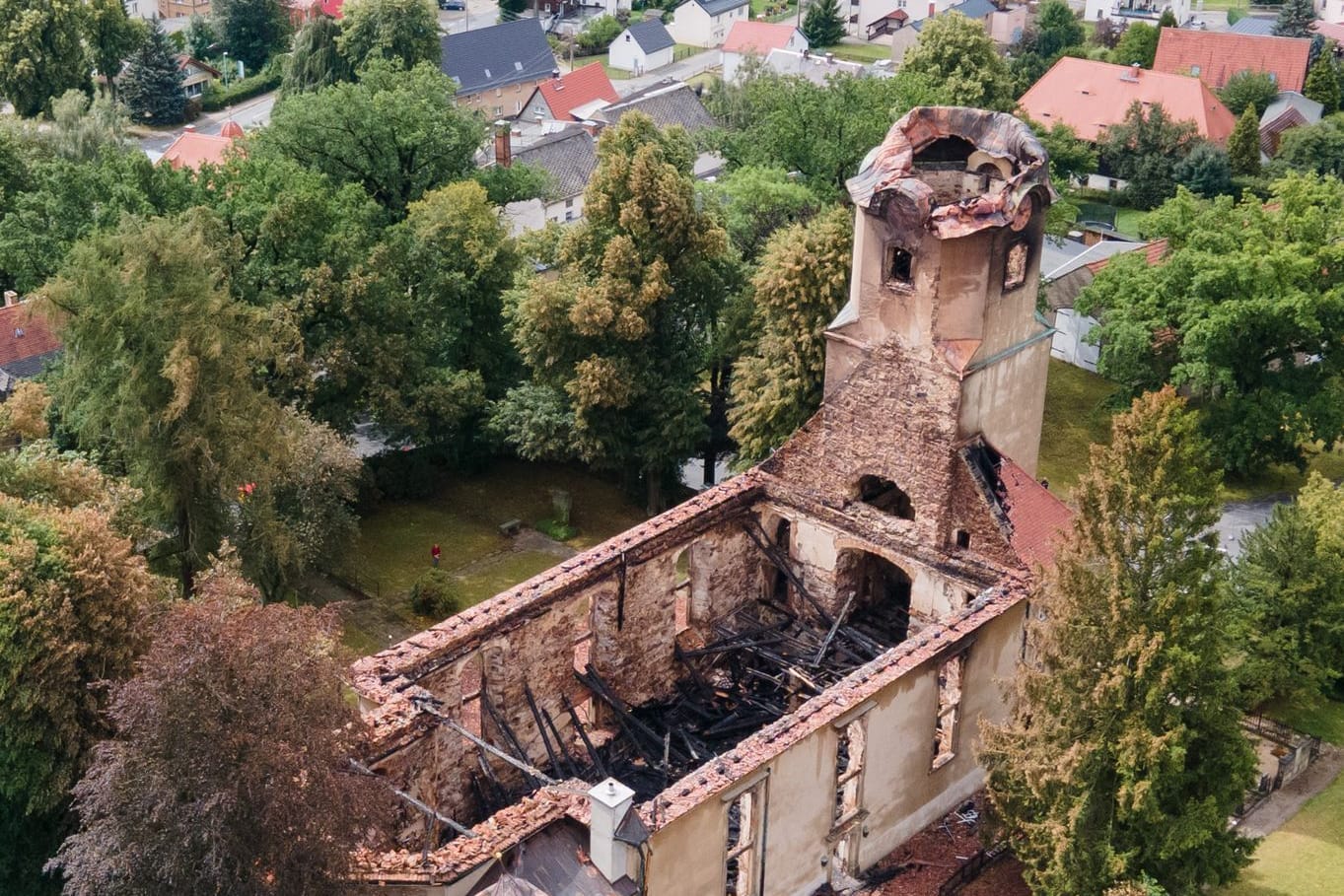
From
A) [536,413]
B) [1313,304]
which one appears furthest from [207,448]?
[1313,304]

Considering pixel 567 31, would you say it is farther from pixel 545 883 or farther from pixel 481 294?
pixel 545 883

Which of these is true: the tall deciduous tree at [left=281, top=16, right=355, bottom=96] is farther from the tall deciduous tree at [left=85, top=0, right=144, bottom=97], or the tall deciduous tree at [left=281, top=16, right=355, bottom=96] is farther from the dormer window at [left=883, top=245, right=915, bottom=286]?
the dormer window at [left=883, top=245, right=915, bottom=286]

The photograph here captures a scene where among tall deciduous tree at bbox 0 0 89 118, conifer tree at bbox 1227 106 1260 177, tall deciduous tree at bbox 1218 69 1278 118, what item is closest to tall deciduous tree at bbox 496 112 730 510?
conifer tree at bbox 1227 106 1260 177

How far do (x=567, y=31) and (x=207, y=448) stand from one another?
8308cm

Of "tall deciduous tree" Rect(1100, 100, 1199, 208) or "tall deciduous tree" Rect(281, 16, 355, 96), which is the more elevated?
"tall deciduous tree" Rect(281, 16, 355, 96)

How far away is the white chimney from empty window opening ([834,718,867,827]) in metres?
6.22

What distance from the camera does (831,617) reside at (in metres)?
39.7

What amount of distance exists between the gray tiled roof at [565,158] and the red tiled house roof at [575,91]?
13871 mm

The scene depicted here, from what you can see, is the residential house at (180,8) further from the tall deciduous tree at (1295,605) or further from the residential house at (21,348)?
the tall deciduous tree at (1295,605)

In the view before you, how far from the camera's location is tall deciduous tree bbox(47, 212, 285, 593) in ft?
133

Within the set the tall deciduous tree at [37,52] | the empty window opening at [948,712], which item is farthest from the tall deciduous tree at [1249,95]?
the empty window opening at [948,712]

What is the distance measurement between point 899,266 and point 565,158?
4524cm

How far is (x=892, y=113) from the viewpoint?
5869 cm

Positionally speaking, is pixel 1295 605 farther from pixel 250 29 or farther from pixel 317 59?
pixel 250 29
